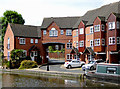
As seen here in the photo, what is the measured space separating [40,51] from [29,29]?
6727 mm

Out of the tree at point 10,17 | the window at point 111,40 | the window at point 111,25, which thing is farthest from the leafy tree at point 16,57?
the window at point 111,25

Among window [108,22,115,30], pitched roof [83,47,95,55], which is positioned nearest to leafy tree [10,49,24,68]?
pitched roof [83,47,95,55]

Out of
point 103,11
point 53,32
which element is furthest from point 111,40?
point 53,32

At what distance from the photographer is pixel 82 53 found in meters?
46.1

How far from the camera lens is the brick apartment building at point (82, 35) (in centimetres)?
3838

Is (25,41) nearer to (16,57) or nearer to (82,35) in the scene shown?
(16,57)

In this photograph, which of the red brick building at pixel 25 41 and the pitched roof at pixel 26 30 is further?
the pitched roof at pixel 26 30

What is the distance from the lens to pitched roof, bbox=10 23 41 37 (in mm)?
52225

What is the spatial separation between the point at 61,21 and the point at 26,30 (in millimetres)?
9492

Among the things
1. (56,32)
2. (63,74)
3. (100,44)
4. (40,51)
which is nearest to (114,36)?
(100,44)

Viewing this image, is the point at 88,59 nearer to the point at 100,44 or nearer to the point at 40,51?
the point at 100,44

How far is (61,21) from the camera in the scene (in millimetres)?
54312

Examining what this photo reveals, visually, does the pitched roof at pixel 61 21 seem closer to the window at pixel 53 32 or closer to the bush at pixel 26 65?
the window at pixel 53 32

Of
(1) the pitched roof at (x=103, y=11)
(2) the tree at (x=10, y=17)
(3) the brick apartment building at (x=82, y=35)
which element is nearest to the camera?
(3) the brick apartment building at (x=82, y=35)
